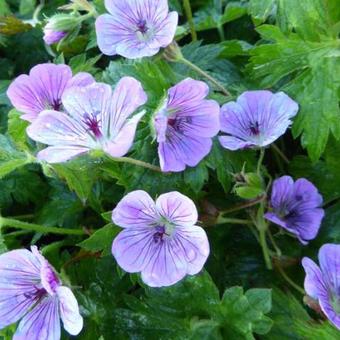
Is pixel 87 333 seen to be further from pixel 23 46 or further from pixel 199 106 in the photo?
pixel 23 46

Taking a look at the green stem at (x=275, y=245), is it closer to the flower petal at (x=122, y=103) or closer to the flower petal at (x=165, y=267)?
the flower petal at (x=165, y=267)

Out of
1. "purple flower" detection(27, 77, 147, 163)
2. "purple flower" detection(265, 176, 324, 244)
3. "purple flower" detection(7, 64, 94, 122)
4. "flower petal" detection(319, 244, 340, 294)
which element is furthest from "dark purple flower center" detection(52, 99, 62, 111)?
"flower petal" detection(319, 244, 340, 294)

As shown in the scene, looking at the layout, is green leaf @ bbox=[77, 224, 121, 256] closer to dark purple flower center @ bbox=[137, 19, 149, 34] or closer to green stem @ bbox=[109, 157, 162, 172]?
green stem @ bbox=[109, 157, 162, 172]

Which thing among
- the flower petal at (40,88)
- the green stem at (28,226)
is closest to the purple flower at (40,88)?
the flower petal at (40,88)

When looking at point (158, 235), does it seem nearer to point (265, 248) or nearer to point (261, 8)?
point (265, 248)

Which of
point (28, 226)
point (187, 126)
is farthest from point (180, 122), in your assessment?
point (28, 226)

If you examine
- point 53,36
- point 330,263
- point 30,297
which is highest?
point 53,36

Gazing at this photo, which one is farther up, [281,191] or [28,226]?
[28,226]
